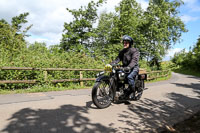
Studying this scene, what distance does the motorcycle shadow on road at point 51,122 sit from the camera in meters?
3.03

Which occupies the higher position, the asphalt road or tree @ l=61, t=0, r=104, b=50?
tree @ l=61, t=0, r=104, b=50

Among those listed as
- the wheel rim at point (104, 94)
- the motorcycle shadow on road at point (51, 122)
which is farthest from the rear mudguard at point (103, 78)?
the motorcycle shadow on road at point (51, 122)

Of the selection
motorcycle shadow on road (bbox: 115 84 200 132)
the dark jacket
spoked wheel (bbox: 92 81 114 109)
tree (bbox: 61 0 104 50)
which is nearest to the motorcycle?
spoked wheel (bbox: 92 81 114 109)

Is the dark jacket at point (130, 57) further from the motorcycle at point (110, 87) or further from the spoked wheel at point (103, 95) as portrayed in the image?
the spoked wheel at point (103, 95)

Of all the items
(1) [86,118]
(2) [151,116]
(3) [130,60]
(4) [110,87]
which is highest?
(3) [130,60]

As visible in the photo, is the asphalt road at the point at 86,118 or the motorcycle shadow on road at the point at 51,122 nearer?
the motorcycle shadow on road at the point at 51,122

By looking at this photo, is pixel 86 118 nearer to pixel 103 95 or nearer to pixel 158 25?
pixel 103 95

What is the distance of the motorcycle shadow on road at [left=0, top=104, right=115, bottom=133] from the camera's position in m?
3.03

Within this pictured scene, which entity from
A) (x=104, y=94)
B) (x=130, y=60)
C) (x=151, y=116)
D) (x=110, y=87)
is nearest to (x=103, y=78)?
(x=110, y=87)

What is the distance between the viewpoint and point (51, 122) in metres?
3.39

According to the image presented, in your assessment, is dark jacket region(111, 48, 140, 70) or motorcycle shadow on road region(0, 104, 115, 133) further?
dark jacket region(111, 48, 140, 70)

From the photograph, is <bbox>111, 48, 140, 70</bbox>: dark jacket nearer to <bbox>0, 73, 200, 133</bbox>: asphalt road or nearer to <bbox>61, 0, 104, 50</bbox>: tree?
<bbox>0, 73, 200, 133</bbox>: asphalt road

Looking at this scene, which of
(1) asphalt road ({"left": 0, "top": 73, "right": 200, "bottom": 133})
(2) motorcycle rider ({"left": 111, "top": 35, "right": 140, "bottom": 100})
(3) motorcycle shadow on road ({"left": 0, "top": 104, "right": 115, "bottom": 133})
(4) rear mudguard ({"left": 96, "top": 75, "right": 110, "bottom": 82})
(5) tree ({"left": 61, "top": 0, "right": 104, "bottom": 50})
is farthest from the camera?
(5) tree ({"left": 61, "top": 0, "right": 104, "bottom": 50})

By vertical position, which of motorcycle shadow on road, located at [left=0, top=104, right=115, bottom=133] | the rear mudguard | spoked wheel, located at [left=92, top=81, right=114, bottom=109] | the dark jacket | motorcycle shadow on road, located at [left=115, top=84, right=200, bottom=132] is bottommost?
motorcycle shadow on road, located at [left=115, top=84, right=200, bottom=132]
